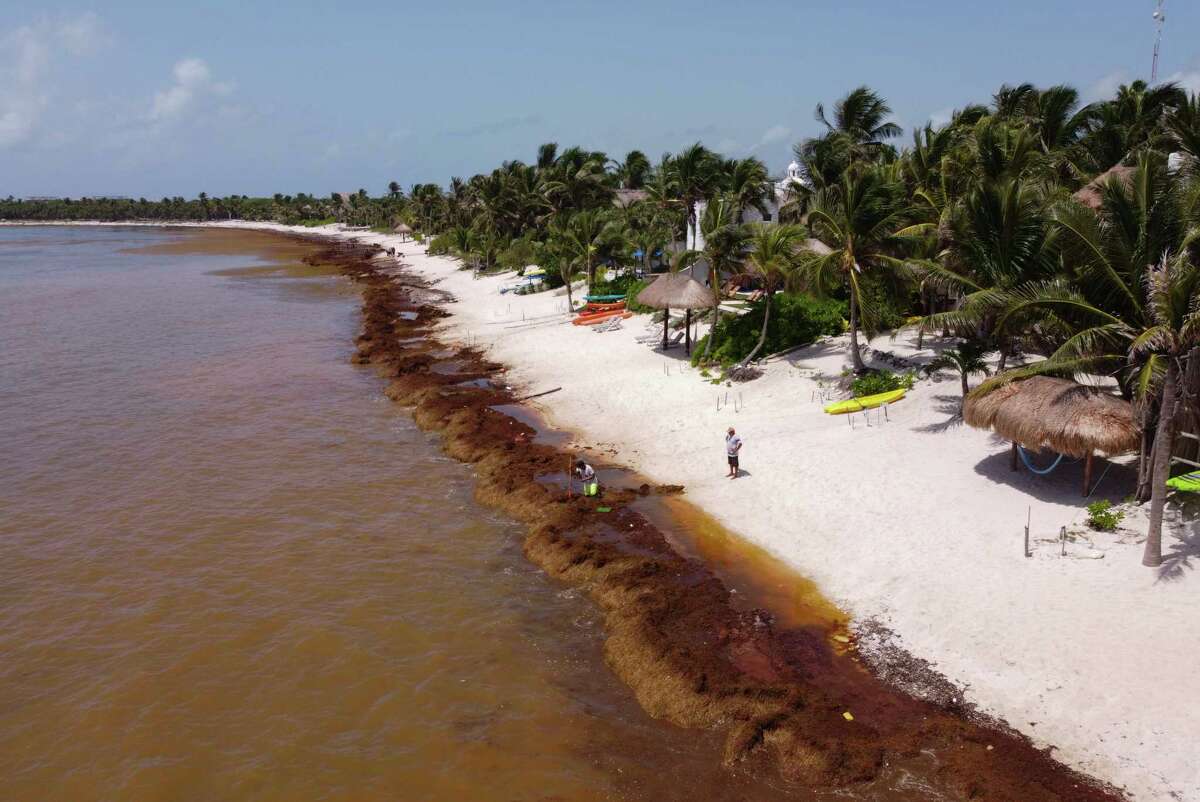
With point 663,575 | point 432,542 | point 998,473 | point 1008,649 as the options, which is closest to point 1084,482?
point 998,473

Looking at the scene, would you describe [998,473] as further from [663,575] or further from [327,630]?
[327,630]

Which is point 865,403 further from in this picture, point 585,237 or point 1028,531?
point 585,237

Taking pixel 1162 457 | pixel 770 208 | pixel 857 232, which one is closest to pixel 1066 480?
pixel 1162 457

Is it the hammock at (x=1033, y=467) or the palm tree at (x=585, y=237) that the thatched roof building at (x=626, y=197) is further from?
the hammock at (x=1033, y=467)

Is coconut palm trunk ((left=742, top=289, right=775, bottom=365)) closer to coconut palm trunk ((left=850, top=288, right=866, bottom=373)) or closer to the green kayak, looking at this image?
coconut palm trunk ((left=850, top=288, right=866, bottom=373))

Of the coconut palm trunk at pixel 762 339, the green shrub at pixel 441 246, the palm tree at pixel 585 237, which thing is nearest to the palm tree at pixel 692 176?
the palm tree at pixel 585 237
